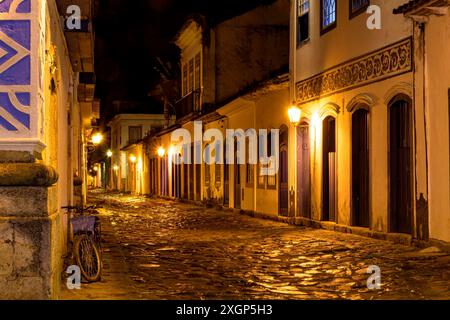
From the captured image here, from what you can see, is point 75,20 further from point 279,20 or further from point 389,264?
point 279,20

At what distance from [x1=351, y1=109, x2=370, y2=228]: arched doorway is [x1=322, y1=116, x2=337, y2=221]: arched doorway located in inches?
50.7

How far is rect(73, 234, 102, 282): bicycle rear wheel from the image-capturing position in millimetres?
8727

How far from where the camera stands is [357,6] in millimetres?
15016

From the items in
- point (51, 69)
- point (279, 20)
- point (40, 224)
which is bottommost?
point (40, 224)

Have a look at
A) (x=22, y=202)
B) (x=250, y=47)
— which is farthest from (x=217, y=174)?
(x=22, y=202)

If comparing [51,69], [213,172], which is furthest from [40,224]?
[213,172]

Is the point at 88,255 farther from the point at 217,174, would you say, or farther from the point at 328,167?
the point at 217,174

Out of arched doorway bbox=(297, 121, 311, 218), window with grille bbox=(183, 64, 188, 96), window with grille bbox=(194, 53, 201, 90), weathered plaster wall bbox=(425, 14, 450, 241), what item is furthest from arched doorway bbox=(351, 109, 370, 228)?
window with grille bbox=(183, 64, 188, 96)

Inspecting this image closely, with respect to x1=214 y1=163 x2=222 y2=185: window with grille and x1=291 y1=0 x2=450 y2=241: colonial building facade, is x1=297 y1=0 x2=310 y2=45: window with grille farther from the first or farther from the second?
x1=214 y1=163 x2=222 y2=185: window with grille

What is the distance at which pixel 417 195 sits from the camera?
12359mm

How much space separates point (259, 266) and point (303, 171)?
8341 millimetres

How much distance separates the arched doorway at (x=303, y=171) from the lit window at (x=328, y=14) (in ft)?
8.64

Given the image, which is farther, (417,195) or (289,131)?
(289,131)

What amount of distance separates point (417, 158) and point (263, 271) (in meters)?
4.18
